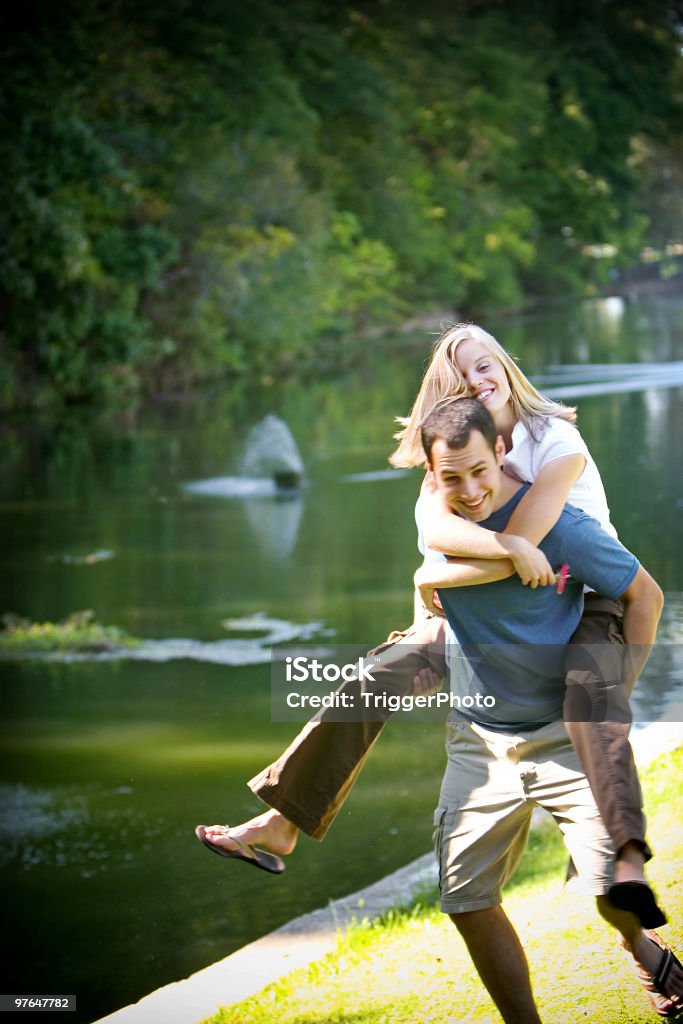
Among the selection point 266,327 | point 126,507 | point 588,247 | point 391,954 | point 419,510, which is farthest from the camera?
point 588,247

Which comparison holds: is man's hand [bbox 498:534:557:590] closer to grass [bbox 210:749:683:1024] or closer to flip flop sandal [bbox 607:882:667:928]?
flip flop sandal [bbox 607:882:667:928]

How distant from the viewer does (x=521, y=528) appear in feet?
7.02

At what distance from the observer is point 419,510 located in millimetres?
2305

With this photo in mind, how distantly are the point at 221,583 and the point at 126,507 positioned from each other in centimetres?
264

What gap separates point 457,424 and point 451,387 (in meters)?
0.22

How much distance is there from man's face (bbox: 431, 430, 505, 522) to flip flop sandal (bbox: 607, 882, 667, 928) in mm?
563

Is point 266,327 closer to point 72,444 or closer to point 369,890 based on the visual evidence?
point 72,444

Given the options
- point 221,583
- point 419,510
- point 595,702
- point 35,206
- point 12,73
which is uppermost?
point 12,73

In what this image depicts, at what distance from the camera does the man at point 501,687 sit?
6.93 feet

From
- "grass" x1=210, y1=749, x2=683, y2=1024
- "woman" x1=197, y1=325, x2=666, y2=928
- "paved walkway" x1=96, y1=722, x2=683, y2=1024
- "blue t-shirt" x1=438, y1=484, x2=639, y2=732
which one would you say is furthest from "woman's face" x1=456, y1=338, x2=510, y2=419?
"paved walkway" x1=96, y1=722, x2=683, y2=1024

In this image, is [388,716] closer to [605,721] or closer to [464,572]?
[464,572]

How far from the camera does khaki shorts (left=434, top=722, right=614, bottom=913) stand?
209cm

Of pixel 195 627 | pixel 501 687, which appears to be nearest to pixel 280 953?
pixel 501 687

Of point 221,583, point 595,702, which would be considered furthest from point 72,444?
point 595,702
